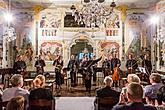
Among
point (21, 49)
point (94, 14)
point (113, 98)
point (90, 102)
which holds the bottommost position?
point (90, 102)

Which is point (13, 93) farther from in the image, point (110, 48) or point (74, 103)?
point (110, 48)

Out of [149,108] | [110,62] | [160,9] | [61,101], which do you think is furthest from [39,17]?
[149,108]

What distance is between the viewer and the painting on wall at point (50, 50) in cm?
1642

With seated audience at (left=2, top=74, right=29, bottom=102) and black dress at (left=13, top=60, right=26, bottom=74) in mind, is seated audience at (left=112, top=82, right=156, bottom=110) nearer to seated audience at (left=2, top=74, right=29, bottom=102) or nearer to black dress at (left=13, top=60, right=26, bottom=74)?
seated audience at (left=2, top=74, right=29, bottom=102)

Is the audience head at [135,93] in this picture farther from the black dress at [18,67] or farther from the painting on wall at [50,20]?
the painting on wall at [50,20]

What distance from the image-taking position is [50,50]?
1650 cm

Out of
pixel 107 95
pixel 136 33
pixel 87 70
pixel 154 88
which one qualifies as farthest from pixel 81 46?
pixel 154 88

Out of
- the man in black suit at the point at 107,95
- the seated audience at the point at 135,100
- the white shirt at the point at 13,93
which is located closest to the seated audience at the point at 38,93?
the white shirt at the point at 13,93

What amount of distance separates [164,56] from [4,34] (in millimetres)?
8186

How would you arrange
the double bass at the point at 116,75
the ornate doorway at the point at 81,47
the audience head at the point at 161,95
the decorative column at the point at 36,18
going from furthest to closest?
the ornate doorway at the point at 81,47, the decorative column at the point at 36,18, the double bass at the point at 116,75, the audience head at the point at 161,95

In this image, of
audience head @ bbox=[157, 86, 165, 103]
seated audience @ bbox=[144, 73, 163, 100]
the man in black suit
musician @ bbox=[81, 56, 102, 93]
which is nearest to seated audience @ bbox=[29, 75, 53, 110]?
the man in black suit

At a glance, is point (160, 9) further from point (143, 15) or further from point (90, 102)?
point (90, 102)

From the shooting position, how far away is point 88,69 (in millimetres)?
11039

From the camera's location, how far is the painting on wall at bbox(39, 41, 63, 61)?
1642cm
